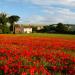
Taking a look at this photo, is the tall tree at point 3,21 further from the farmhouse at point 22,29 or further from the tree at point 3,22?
the farmhouse at point 22,29

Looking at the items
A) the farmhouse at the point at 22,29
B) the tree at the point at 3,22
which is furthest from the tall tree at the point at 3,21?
the farmhouse at the point at 22,29

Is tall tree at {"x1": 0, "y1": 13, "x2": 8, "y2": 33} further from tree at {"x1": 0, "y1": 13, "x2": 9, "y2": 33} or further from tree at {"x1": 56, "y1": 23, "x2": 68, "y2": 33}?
tree at {"x1": 56, "y1": 23, "x2": 68, "y2": 33}

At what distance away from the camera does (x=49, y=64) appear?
13773 millimetres

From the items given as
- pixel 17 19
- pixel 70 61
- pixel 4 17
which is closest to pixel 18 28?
pixel 17 19

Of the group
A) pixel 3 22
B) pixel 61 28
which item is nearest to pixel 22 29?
pixel 61 28

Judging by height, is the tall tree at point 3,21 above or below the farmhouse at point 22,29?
above

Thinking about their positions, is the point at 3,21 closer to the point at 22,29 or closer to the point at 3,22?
the point at 3,22

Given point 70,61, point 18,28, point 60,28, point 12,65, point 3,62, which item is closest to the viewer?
point 12,65

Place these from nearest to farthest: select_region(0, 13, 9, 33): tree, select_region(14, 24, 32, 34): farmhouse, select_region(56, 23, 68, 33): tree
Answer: select_region(0, 13, 9, 33): tree < select_region(56, 23, 68, 33): tree < select_region(14, 24, 32, 34): farmhouse

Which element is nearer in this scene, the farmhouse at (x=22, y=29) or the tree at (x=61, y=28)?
the tree at (x=61, y=28)

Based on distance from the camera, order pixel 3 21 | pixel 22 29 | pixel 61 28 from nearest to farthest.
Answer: pixel 3 21 → pixel 61 28 → pixel 22 29

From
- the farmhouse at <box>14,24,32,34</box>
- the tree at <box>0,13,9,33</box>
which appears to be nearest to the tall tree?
the tree at <box>0,13,9,33</box>

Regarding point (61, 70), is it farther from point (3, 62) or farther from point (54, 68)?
point (3, 62)

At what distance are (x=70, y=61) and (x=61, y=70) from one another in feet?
9.75
